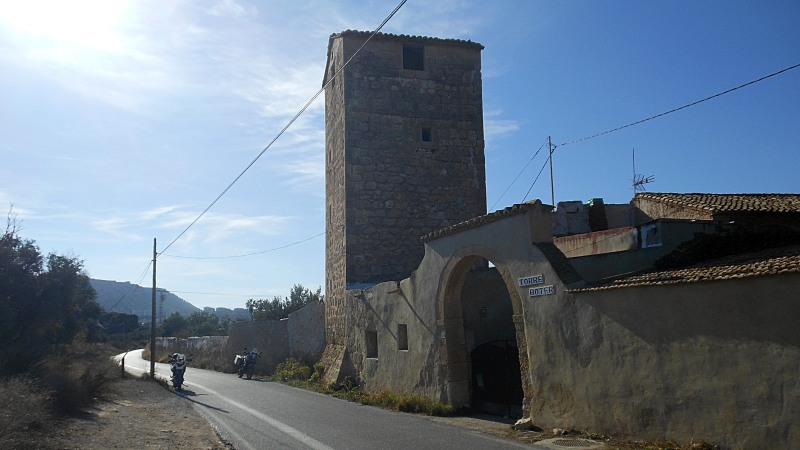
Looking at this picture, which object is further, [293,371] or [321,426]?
[293,371]

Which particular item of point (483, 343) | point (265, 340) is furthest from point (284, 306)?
point (483, 343)

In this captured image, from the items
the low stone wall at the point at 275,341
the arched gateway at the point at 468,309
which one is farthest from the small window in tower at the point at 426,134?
→ the low stone wall at the point at 275,341

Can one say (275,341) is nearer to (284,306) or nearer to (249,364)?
(249,364)

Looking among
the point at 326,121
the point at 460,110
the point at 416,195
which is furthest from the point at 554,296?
the point at 326,121

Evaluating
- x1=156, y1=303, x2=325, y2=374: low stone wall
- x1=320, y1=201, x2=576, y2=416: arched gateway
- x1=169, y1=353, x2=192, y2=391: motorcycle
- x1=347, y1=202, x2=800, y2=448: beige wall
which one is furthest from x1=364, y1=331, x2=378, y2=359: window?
x1=169, y1=353, x2=192, y2=391: motorcycle

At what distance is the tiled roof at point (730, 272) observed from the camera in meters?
8.02

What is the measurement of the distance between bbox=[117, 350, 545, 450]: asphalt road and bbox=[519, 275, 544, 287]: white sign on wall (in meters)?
2.83

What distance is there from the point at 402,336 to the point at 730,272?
9.97 m

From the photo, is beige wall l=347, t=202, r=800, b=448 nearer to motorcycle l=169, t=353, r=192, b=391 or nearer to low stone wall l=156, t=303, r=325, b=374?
motorcycle l=169, t=353, r=192, b=391

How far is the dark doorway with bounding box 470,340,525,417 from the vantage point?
44.0ft

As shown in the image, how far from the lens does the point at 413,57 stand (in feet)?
78.6

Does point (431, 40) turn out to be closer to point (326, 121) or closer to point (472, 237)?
point (326, 121)

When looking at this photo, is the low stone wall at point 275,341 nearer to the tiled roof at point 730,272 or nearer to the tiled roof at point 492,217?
the tiled roof at point 492,217

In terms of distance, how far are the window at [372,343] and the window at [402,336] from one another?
2.32m
